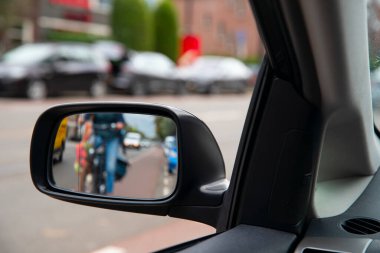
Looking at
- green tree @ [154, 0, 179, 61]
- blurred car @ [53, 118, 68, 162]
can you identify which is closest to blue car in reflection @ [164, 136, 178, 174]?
blurred car @ [53, 118, 68, 162]

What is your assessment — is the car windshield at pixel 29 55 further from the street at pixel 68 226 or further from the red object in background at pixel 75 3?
the red object in background at pixel 75 3

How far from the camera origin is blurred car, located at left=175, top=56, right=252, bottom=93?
2336cm

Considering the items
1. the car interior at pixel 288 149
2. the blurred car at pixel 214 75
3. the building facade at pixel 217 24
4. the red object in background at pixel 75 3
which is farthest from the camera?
the building facade at pixel 217 24

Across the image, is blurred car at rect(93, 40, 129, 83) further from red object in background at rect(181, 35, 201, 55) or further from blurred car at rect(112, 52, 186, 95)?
red object in background at rect(181, 35, 201, 55)

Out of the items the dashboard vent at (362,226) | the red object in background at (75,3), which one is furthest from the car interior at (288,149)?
the red object in background at (75,3)

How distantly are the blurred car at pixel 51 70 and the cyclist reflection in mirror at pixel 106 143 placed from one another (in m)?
14.4

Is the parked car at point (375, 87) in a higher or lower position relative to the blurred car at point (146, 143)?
higher

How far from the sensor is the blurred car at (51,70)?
15539 millimetres

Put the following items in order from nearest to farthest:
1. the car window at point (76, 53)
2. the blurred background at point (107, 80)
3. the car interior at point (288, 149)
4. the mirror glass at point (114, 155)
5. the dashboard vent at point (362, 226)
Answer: the car interior at point (288, 149)
the dashboard vent at point (362, 226)
the mirror glass at point (114, 155)
the blurred background at point (107, 80)
the car window at point (76, 53)

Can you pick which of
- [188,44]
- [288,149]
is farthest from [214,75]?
[288,149]

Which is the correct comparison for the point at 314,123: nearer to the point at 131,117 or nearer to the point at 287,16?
the point at 287,16

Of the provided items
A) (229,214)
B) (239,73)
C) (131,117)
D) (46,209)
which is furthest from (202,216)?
(239,73)

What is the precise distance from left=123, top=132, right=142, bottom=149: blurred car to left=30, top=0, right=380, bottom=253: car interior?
3.3 inches

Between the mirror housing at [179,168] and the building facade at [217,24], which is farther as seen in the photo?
the building facade at [217,24]
